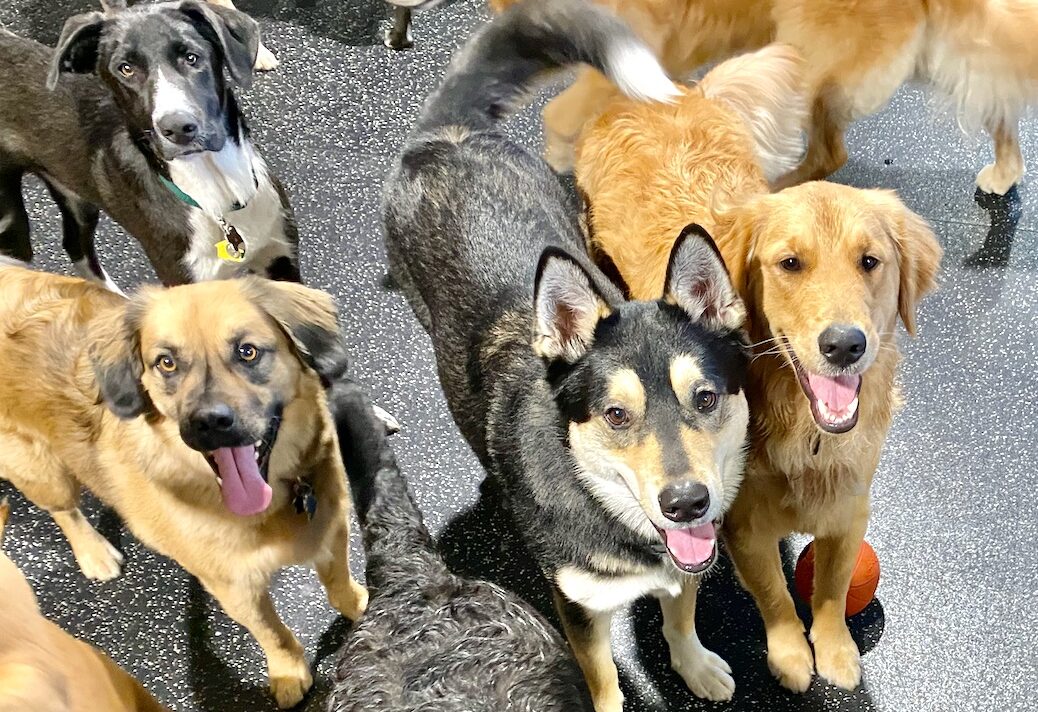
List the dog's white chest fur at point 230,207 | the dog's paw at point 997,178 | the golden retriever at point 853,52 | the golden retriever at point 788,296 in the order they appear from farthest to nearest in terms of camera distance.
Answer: the dog's paw at point 997,178, the golden retriever at point 853,52, the dog's white chest fur at point 230,207, the golden retriever at point 788,296

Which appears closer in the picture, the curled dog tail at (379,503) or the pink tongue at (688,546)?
the pink tongue at (688,546)

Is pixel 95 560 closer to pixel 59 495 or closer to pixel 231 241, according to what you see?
pixel 59 495

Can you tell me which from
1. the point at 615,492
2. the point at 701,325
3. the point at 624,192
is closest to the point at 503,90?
the point at 624,192

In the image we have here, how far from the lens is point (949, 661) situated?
2.08 meters

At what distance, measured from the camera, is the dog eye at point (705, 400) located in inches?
61.0

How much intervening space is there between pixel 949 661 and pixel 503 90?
169 cm

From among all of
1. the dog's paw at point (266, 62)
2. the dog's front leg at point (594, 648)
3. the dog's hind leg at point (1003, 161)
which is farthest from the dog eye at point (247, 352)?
the dog's hind leg at point (1003, 161)

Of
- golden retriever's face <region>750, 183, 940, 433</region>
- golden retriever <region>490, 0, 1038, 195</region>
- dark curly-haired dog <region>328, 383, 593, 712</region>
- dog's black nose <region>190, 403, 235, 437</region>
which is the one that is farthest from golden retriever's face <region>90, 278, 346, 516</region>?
golden retriever <region>490, 0, 1038, 195</region>

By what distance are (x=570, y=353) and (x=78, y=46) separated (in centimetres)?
145

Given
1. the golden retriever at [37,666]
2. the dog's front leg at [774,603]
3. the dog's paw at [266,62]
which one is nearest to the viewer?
the golden retriever at [37,666]

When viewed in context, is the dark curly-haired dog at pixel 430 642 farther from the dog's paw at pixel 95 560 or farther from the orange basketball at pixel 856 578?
the dog's paw at pixel 95 560

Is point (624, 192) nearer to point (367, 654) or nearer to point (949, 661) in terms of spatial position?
point (367, 654)

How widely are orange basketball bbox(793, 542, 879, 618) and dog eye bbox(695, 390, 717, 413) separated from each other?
71cm

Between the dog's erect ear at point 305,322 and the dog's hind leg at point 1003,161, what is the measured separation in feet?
6.86
